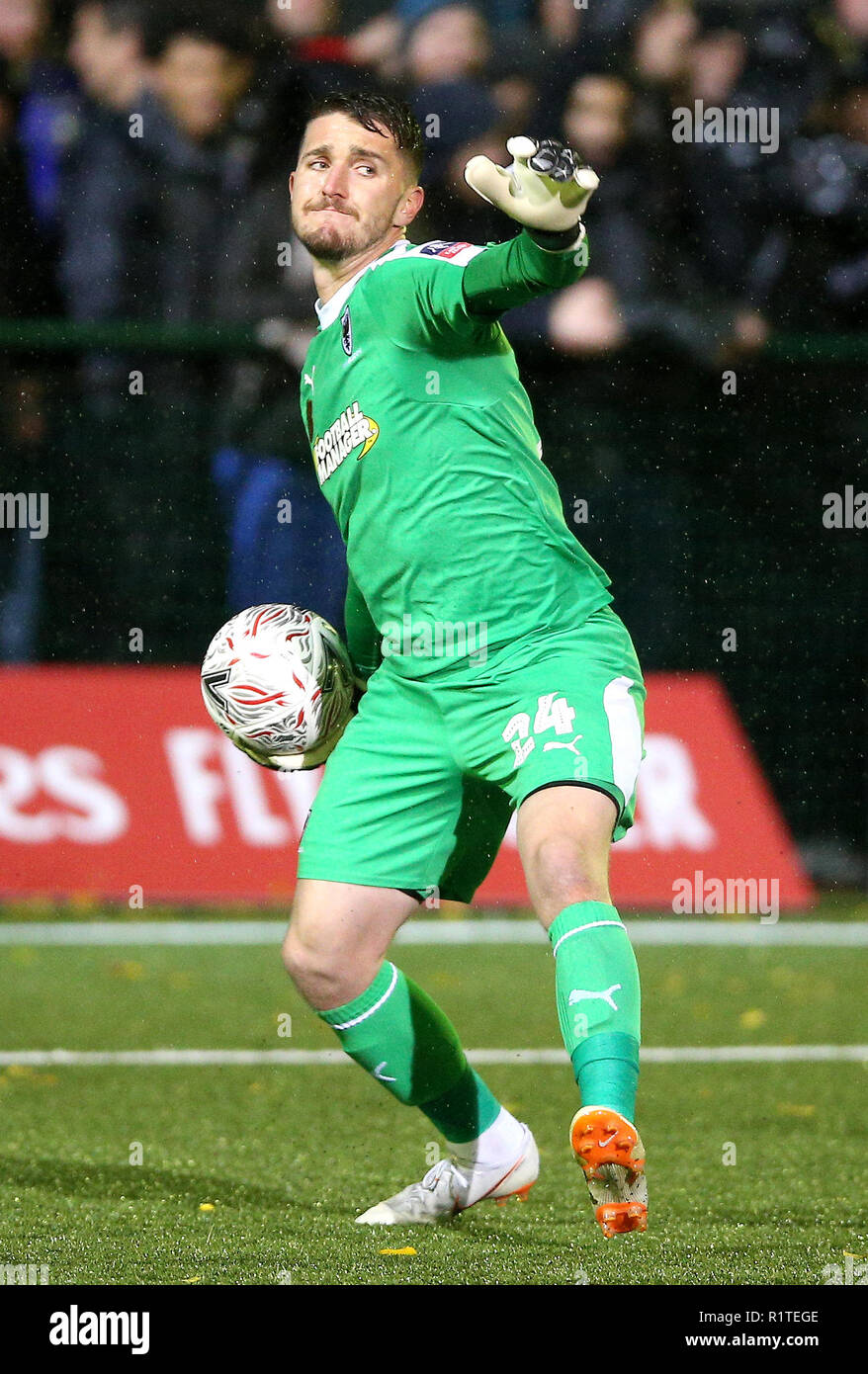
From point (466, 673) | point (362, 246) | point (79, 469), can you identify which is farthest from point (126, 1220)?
point (79, 469)

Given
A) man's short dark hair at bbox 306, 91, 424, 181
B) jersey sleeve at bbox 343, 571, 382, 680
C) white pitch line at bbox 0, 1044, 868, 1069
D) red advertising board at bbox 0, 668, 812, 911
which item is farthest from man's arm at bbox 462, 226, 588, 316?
red advertising board at bbox 0, 668, 812, 911

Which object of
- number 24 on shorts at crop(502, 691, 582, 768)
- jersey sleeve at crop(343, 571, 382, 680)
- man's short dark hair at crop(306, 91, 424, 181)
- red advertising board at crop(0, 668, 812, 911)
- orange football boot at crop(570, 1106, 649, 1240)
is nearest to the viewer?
orange football boot at crop(570, 1106, 649, 1240)

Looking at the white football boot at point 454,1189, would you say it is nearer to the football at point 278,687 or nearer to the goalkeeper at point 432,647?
the goalkeeper at point 432,647

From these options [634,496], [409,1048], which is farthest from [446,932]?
[409,1048]

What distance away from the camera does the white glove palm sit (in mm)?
3012

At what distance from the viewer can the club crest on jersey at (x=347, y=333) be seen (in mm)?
3623

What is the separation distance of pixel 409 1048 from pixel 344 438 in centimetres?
118

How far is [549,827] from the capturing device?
10.7 ft

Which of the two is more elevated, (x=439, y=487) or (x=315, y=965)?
(x=439, y=487)

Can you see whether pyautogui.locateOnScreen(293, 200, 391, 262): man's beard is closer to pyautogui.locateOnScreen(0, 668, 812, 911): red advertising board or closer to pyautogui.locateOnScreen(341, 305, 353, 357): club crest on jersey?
pyautogui.locateOnScreen(341, 305, 353, 357): club crest on jersey

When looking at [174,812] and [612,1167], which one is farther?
[174,812]

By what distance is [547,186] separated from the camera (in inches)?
119

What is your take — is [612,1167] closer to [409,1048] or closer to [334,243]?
[409,1048]

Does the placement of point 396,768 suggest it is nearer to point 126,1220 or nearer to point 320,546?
point 126,1220
